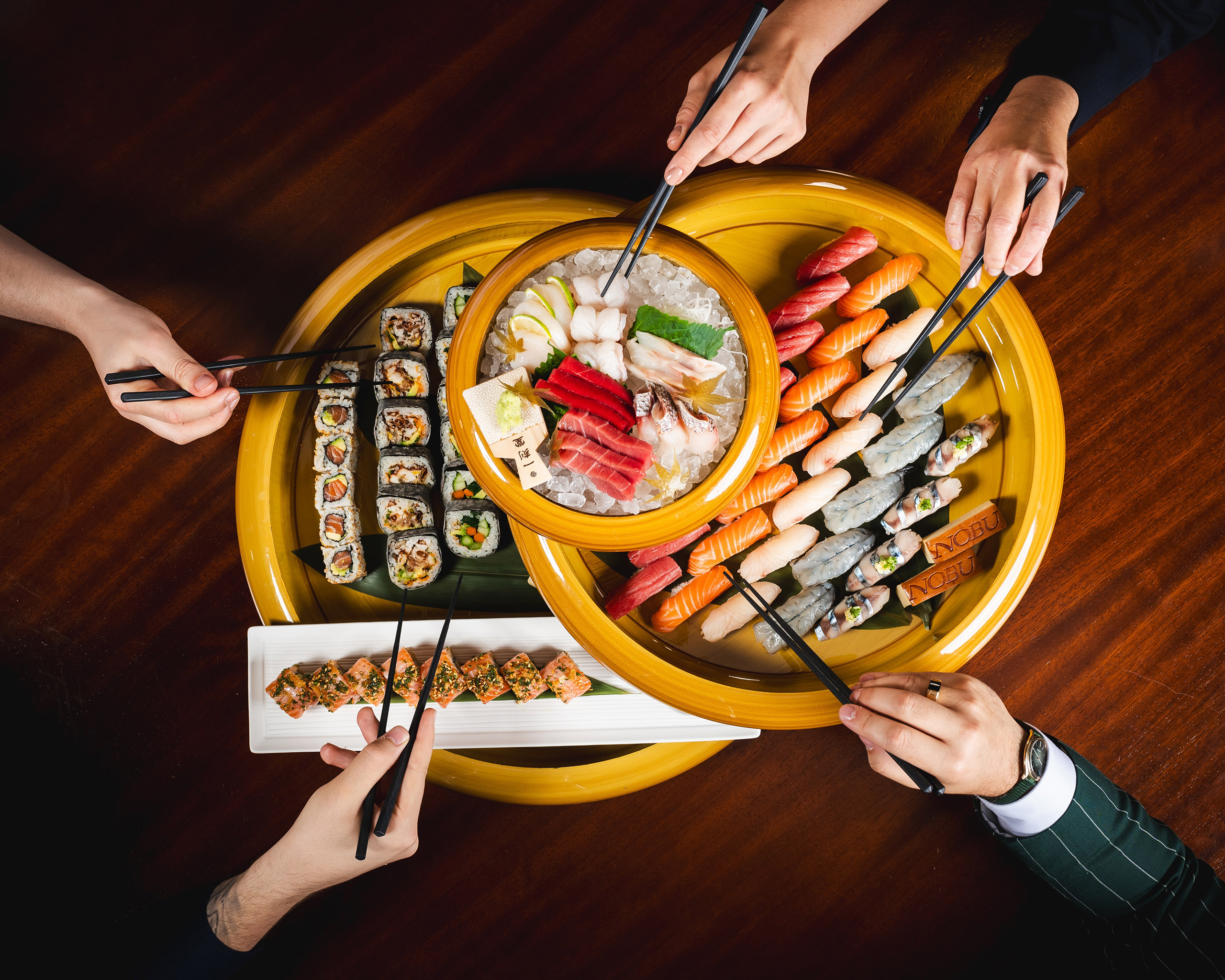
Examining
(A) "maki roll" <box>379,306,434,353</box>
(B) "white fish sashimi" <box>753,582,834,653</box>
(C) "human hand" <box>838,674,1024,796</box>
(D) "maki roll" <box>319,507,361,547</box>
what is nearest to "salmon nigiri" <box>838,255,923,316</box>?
(B) "white fish sashimi" <box>753,582,834,653</box>

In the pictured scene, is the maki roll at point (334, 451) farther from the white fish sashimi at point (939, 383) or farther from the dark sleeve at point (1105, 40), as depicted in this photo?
the dark sleeve at point (1105, 40)

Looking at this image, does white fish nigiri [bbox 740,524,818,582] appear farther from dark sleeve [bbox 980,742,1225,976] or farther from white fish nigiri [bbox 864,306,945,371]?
dark sleeve [bbox 980,742,1225,976]

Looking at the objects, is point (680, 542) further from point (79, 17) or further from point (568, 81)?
point (79, 17)

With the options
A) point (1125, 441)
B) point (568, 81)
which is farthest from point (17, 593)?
point (1125, 441)

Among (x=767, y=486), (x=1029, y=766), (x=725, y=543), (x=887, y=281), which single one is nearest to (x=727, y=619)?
(x=725, y=543)

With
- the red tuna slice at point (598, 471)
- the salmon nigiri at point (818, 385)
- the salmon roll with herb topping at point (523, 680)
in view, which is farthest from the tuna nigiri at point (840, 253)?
the salmon roll with herb topping at point (523, 680)

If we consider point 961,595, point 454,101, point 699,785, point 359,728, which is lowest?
point 359,728
